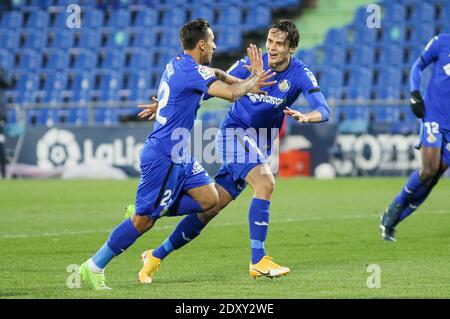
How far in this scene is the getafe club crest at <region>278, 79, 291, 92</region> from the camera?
27.0 ft

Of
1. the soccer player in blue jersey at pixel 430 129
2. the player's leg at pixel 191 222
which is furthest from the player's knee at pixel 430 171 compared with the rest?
the player's leg at pixel 191 222

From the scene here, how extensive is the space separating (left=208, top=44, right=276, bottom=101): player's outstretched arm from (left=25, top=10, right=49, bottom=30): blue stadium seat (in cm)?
2160

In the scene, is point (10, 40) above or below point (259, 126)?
above

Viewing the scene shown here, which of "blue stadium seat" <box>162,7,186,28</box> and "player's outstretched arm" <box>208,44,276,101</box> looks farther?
"blue stadium seat" <box>162,7,186,28</box>

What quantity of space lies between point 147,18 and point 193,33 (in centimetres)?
1984

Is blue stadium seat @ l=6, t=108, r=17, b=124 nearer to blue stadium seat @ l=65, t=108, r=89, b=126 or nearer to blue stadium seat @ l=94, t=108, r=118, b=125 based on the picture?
blue stadium seat @ l=65, t=108, r=89, b=126

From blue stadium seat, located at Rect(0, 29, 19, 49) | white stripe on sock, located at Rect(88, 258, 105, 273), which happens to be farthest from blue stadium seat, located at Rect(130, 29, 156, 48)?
white stripe on sock, located at Rect(88, 258, 105, 273)

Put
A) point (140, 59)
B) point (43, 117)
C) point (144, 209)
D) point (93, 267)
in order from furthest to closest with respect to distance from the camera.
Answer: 1. point (140, 59)
2. point (43, 117)
3. point (144, 209)
4. point (93, 267)

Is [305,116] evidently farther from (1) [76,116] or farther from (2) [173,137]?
(1) [76,116]

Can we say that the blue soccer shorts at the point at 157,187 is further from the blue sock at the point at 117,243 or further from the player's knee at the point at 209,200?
the player's knee at the point at 209,200

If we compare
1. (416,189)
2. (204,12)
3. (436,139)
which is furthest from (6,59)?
(436,139)

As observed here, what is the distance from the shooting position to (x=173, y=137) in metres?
7.22

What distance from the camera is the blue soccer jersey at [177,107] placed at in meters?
7.21
